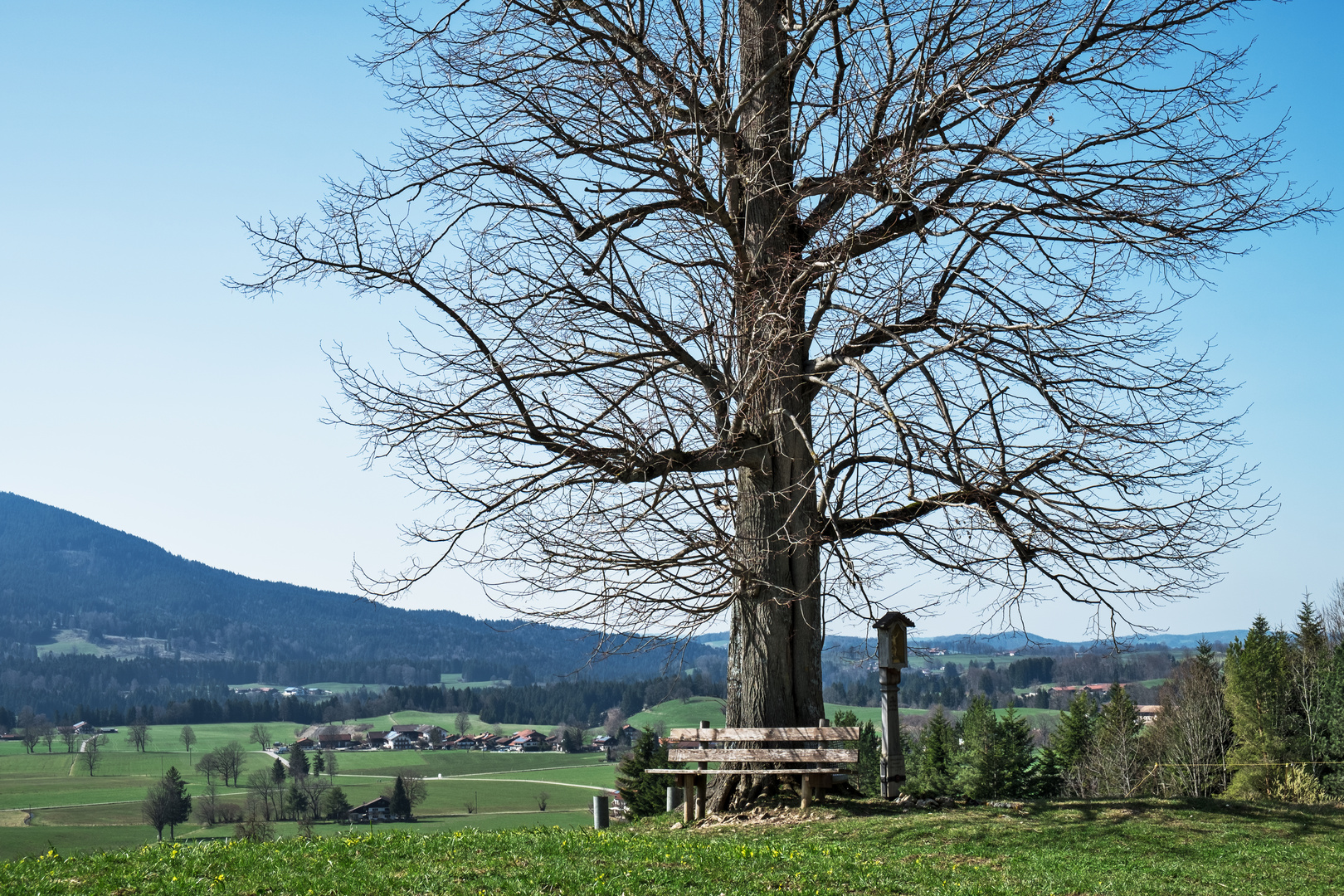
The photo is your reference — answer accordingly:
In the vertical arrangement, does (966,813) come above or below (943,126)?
below

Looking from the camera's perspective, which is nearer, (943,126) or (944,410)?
(944,410)

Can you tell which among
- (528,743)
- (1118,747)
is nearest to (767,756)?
(1118,747)

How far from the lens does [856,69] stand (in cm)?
1311

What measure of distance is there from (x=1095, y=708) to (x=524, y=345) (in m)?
73.9

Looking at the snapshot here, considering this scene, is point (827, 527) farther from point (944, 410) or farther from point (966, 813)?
point (966, 813)

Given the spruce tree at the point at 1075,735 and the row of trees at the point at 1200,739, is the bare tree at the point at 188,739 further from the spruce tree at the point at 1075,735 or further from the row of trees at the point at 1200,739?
the spruce tree at the point at 1075,735

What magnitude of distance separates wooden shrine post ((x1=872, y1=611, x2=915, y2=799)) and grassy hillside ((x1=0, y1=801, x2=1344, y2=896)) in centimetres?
125

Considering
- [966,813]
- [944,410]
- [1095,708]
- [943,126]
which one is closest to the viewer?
[944,410]

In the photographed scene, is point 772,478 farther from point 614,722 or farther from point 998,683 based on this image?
point 998,683

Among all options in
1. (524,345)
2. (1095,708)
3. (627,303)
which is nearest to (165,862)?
(524,345)

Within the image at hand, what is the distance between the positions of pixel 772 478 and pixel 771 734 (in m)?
3.38

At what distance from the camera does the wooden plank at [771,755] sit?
484 inches

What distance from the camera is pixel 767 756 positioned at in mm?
12727

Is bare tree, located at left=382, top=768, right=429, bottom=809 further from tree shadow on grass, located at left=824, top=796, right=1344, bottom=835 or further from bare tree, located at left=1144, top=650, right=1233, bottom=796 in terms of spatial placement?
tree shadow on grass, located at left=824, top=796, right=1344, bottom=835
